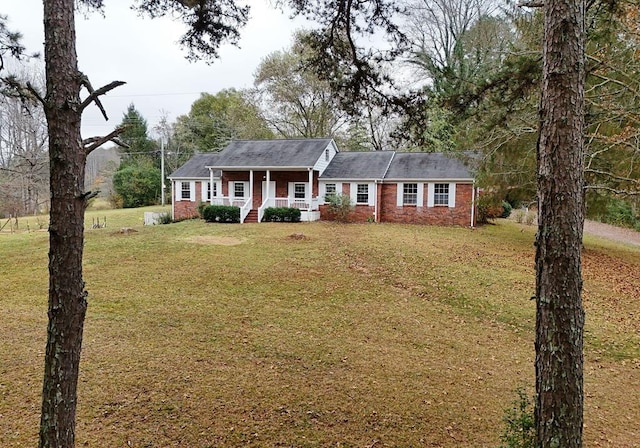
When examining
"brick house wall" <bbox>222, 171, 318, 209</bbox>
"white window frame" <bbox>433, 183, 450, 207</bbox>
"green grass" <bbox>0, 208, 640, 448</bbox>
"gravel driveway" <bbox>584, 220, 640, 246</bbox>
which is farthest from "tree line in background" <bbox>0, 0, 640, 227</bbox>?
"brick house wall" <bbox>222, 171, 318, 209</bbox>

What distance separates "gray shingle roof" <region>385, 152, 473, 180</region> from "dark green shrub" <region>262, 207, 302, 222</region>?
197 inches

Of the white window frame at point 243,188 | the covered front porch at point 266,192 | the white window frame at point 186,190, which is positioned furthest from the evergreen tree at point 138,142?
the covered front porch at point 266,192

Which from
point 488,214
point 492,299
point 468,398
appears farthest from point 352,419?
point 488,214

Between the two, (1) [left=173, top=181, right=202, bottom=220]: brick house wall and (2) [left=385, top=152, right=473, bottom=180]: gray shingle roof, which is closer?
(2) [left=385, top=152, right=473, bottom=180]: gray shingle roof

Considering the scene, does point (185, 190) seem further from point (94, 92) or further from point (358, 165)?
point (94, 92)

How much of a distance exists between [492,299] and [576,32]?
24.5 ft

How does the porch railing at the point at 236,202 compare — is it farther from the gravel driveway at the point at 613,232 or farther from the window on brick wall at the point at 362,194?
the gravel driveway at the point at 613,232

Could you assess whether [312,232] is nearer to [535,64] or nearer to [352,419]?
[535,64]

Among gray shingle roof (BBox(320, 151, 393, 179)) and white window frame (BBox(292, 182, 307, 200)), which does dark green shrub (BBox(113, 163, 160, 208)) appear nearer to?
white window frame (BBox(292, 182, 307, 200))

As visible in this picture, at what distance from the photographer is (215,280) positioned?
995cm

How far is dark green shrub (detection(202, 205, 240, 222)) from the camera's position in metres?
20.4

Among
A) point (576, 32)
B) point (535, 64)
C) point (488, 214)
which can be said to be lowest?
point (488, 214)

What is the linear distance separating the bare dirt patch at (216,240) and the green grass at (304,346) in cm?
123

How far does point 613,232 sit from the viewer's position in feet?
72.8
